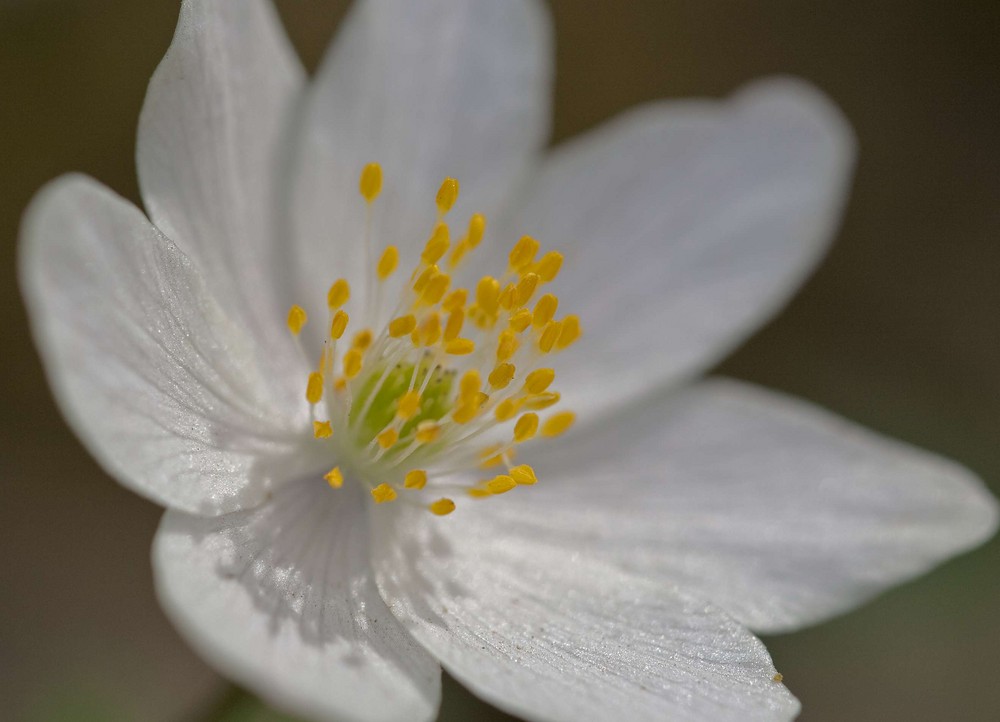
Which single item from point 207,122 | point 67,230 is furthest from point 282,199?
point 67,230

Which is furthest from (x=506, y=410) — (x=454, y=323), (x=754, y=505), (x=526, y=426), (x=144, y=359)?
(x=144, y=359)

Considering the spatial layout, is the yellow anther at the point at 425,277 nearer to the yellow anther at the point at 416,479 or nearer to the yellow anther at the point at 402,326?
the yellow anther at the point at 402,326

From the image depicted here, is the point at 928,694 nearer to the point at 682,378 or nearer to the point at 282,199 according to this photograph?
the point at 682,378

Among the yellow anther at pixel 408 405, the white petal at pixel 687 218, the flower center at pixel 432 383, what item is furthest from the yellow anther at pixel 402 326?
the white petal at pixel 687 218

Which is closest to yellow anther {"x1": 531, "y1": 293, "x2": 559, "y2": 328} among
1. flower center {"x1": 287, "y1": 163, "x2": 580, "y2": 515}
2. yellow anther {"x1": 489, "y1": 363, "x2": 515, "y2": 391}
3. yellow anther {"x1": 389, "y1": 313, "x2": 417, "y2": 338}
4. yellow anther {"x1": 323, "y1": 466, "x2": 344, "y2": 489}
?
→ flower center {"x1": 287, "y1": 163, "x2": 580, "y2": 515}

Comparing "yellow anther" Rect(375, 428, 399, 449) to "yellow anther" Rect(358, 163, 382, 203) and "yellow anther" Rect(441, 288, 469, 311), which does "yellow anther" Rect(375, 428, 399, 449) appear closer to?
"yellow anther" Rect(441, 288, 469, 311)

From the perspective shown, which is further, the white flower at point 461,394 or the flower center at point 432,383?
the flower center at point 432,383

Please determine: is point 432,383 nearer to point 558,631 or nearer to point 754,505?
point 558,631
